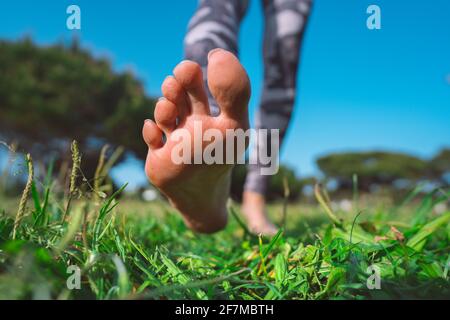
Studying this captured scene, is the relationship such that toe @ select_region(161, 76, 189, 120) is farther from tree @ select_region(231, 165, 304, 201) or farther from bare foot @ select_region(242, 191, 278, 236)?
tree @ select_region(231, 165, 304, 201)

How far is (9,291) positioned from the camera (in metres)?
0.41

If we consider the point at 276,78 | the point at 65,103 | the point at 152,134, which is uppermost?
the point at 65,103

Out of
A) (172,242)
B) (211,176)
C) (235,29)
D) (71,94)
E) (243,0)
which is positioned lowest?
(172,242)

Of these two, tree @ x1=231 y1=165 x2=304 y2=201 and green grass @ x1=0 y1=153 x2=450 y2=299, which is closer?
green grass @ x1=0 y1=153 x2=450 y2=299

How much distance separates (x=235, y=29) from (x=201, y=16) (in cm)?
9

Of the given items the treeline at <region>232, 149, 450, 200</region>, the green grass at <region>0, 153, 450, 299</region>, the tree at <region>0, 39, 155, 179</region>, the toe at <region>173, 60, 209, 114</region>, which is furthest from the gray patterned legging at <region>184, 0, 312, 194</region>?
the treeline at <region>232, 149, 450, 200</region>

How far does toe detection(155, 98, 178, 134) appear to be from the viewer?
0.73 meters

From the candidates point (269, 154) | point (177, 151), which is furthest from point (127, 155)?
point (177, 151)

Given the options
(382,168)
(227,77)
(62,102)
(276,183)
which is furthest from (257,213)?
(382,168)

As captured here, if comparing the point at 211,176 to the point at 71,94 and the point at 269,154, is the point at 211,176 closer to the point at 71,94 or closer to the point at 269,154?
the point at 269,154

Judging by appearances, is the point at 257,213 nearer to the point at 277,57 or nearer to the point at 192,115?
the point at 277,57

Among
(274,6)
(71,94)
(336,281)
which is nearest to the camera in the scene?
(336,281)

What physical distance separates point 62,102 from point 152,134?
26.3ft

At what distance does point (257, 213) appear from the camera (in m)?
1.33
